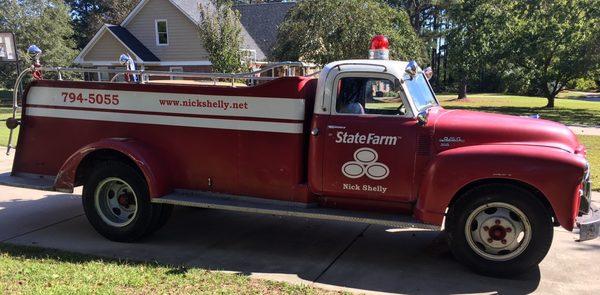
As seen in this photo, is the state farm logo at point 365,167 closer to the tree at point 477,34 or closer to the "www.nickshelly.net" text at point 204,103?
the "www.nickshelly.net" text at point 204,103

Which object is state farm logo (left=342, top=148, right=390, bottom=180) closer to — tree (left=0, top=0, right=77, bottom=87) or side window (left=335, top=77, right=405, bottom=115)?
side window (left=335, top=77, right=405, bottom=115)

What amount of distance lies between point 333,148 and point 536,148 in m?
1.79

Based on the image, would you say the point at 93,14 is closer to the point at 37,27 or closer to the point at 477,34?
the point at 37,27

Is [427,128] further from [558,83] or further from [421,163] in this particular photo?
[558,83]

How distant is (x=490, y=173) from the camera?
435 centimetres

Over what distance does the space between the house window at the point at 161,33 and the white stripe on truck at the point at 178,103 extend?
23.9 meters

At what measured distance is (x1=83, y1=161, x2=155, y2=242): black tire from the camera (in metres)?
5.45

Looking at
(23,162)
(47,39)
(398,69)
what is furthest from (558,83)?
(47,39)

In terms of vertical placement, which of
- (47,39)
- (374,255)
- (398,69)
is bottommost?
(374,255)

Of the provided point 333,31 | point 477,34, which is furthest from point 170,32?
point 477,34

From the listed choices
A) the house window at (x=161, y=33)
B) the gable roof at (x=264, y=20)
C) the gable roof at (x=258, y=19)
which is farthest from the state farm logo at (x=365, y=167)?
the house window at (x=161, y=33)

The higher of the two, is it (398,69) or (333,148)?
(398,69)

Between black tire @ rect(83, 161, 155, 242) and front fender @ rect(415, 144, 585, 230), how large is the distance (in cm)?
288

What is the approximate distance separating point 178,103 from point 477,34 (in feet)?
80.5
